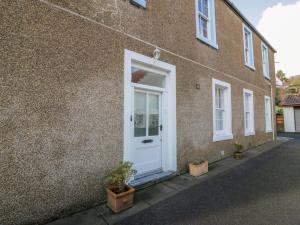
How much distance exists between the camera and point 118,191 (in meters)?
3.30

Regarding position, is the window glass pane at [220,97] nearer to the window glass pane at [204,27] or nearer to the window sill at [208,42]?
the window sill at [208,42]

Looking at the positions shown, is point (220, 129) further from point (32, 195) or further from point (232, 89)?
point (32, 195)

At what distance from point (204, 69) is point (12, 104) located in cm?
540

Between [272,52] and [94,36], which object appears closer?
[94,36]

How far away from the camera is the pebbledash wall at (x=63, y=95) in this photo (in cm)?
259

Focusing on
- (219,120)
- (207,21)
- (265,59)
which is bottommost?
(219,120)

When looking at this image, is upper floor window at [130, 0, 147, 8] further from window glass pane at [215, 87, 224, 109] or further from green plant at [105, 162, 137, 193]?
window glass pane at [215, 87, 224, 109]

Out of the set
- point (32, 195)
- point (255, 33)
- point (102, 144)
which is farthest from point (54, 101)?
point (255, 33)

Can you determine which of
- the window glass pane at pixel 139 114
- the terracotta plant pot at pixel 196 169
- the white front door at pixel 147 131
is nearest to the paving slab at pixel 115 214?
the white front door at pixel 147 131

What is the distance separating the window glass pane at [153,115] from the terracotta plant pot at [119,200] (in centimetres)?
174

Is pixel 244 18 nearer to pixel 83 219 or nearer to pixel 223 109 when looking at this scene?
pixel 223 109

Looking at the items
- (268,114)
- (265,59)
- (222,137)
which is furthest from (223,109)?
(265,59)

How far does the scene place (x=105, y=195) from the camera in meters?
3.50

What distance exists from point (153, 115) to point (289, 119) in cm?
1991
